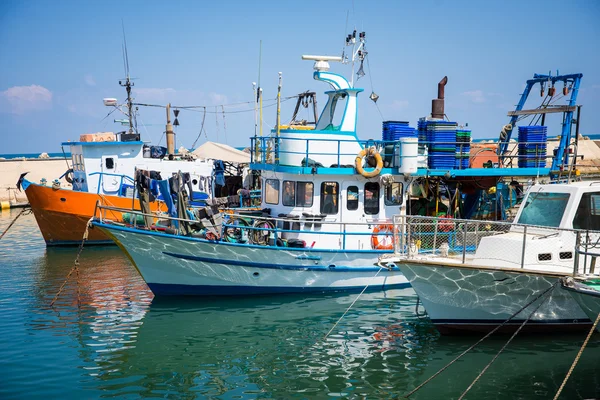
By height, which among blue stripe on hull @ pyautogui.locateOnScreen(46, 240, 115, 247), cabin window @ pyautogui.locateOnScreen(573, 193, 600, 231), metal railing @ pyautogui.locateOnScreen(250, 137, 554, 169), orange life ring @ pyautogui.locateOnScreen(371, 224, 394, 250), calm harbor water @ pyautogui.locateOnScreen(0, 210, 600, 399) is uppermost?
metal railing @ pyautogui.locateOnScreen(250, 137, 554, 169)

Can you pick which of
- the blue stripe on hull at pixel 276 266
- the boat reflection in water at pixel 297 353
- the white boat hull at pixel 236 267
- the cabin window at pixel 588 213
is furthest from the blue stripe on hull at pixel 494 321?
the blue stripe on hull at pixel 276 266

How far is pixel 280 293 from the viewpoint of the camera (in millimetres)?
14109

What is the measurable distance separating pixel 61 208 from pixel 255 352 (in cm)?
1450

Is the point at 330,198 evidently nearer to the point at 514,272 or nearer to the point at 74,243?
the point at 514,272

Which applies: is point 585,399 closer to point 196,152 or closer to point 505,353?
point 505,353

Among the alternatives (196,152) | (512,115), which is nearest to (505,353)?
(512,115)

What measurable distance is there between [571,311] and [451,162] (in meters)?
5.67

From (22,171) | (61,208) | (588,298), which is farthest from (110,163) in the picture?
(22,171)

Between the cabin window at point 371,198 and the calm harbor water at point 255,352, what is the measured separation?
7.16ft

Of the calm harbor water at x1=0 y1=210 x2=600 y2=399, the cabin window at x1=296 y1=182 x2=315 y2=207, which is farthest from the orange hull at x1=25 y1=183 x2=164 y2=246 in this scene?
the cabin window at x1=296 y1=182 x2=315 y2=207

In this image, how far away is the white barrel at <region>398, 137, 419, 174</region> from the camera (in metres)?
14.5

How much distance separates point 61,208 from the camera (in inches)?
871

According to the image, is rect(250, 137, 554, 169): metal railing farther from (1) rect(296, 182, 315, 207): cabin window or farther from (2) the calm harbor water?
(2) the calm harbor water

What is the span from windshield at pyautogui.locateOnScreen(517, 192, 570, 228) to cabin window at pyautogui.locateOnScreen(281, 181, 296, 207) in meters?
5.57
